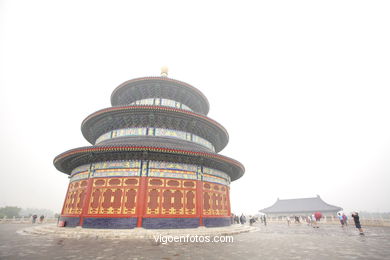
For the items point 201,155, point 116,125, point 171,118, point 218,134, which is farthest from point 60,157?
point 218,134

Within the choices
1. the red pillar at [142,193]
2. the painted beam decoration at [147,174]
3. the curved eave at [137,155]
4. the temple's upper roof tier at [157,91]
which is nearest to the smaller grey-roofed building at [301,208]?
the painted beam decoration at [147,174]

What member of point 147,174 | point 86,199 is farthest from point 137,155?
point 86,199

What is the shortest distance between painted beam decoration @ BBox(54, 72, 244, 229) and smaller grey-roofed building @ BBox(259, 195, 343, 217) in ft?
133

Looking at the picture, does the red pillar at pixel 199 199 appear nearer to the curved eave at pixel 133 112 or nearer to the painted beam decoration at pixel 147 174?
the painted beam decoration at pixel 147 174

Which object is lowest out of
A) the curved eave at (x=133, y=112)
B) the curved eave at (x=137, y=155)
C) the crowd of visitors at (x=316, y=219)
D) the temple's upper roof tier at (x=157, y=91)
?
the crowd of visitors at (x=316, y=219)

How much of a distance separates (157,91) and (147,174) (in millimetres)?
9836

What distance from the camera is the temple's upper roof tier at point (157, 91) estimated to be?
2055 cm

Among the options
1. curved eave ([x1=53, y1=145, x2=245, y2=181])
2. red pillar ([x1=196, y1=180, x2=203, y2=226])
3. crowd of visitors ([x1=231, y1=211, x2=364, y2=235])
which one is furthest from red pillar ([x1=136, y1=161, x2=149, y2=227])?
crowd of visitors ([x1=231, y1=211, x2=364, y2=235])

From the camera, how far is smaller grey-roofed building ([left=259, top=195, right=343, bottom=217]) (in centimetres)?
4693

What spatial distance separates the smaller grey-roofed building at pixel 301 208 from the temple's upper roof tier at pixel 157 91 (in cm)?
4329

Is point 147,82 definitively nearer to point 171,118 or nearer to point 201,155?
point 171,118

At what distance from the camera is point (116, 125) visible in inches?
725

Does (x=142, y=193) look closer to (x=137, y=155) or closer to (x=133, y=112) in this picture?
(x=137, y=155)

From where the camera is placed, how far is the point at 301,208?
50.7 metres
